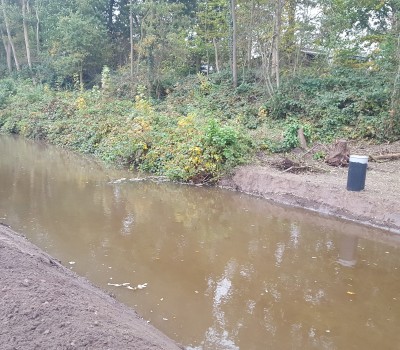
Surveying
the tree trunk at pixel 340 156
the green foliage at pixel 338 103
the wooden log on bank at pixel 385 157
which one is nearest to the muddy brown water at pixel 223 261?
the tree trunk at pixel 340 156

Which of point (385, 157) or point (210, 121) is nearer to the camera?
point (385, 157)

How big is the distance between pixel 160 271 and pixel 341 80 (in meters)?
13.4

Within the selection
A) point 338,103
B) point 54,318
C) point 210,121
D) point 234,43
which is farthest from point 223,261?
point 234,43

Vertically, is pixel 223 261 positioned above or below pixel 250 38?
below

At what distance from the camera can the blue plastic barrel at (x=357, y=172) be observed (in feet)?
30.5

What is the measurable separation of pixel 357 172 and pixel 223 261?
4.28 meters

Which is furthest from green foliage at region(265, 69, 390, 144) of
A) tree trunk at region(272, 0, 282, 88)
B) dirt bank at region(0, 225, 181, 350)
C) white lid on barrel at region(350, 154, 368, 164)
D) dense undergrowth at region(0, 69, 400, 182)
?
dirt bank at region(0, 225, 181, 350)

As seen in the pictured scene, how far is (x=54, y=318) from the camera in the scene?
3451mm

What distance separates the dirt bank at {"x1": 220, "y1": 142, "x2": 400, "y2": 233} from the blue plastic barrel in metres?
0.17

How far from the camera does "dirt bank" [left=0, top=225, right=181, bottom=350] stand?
319cm

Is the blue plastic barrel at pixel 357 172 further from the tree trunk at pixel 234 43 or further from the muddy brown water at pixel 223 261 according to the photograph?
the tree trunk at pixel 234 43

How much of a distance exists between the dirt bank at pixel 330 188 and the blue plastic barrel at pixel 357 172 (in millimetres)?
165

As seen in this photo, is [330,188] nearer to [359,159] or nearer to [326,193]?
[326,193]

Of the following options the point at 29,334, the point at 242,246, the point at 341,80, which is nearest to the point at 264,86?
the point at 341,80
